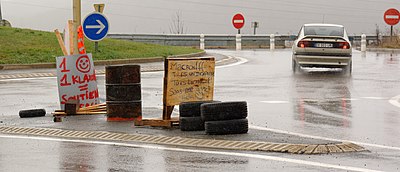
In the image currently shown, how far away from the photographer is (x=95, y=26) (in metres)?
23.0

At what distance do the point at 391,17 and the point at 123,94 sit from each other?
3784cm

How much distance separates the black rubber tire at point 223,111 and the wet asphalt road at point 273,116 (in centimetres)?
78

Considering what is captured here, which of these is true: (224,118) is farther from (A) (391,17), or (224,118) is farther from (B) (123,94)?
(A) (391,17)

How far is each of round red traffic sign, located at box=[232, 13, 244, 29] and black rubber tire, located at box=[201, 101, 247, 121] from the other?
145 feet

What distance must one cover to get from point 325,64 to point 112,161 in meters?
16.3

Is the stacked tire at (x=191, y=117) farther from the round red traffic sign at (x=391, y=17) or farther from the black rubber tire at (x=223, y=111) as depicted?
the round red traffic sign at (x=391, y=17)

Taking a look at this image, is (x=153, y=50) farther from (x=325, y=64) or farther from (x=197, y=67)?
(x=197, y=67)

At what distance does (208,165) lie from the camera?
9.20 metres

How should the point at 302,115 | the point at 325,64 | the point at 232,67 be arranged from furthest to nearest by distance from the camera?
the point at 232,67
the point at 325,64
the point at 302,115

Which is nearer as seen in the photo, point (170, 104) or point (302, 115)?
point (170, 104)

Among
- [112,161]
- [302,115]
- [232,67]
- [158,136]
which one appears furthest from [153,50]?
[112,161]

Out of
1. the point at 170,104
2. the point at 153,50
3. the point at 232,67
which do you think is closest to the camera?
the point at 170,104

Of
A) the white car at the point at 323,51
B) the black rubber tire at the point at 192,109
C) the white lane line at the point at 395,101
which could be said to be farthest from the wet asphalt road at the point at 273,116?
the black rubber tire at the point at 192,109

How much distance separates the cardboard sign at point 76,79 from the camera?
15.4 meters
